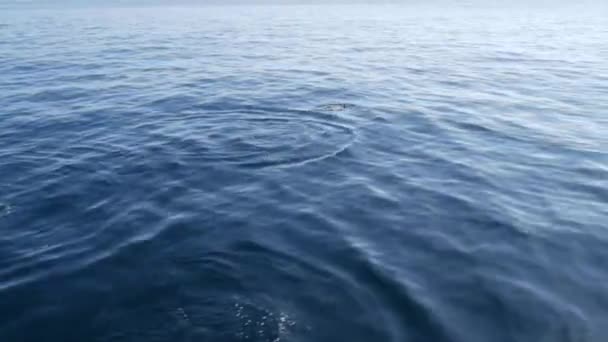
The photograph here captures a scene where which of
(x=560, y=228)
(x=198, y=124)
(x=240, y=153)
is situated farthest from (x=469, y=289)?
(x=198, y=124)

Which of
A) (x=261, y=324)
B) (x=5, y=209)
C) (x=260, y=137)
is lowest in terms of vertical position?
(x=261, y=324)

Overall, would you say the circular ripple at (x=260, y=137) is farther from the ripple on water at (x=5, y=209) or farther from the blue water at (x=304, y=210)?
the ripple on water at (x=5, y=209)

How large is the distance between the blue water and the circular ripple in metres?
0.10

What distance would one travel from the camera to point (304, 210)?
1104 cm

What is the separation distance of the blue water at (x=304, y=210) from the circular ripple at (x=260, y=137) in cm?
10

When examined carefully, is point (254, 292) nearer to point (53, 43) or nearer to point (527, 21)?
point (53, 43)

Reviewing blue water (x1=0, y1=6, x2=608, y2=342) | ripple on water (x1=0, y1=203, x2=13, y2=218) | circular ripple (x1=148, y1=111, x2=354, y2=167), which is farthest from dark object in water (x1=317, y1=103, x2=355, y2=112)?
ripple on water (x1=0, y1=203, x2=13, y2=218)

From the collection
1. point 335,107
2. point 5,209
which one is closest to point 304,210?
Answer: point 5,209

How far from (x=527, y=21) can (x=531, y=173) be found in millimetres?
57864

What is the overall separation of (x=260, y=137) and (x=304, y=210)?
530cm

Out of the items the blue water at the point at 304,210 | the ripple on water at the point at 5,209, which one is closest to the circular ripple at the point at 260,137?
the blue water at the point at 304,210

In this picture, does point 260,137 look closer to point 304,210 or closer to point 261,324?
point 304,210

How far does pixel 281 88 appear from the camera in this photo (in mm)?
23234

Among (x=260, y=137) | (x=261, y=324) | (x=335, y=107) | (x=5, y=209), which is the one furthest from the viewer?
(x=335, y=107)
